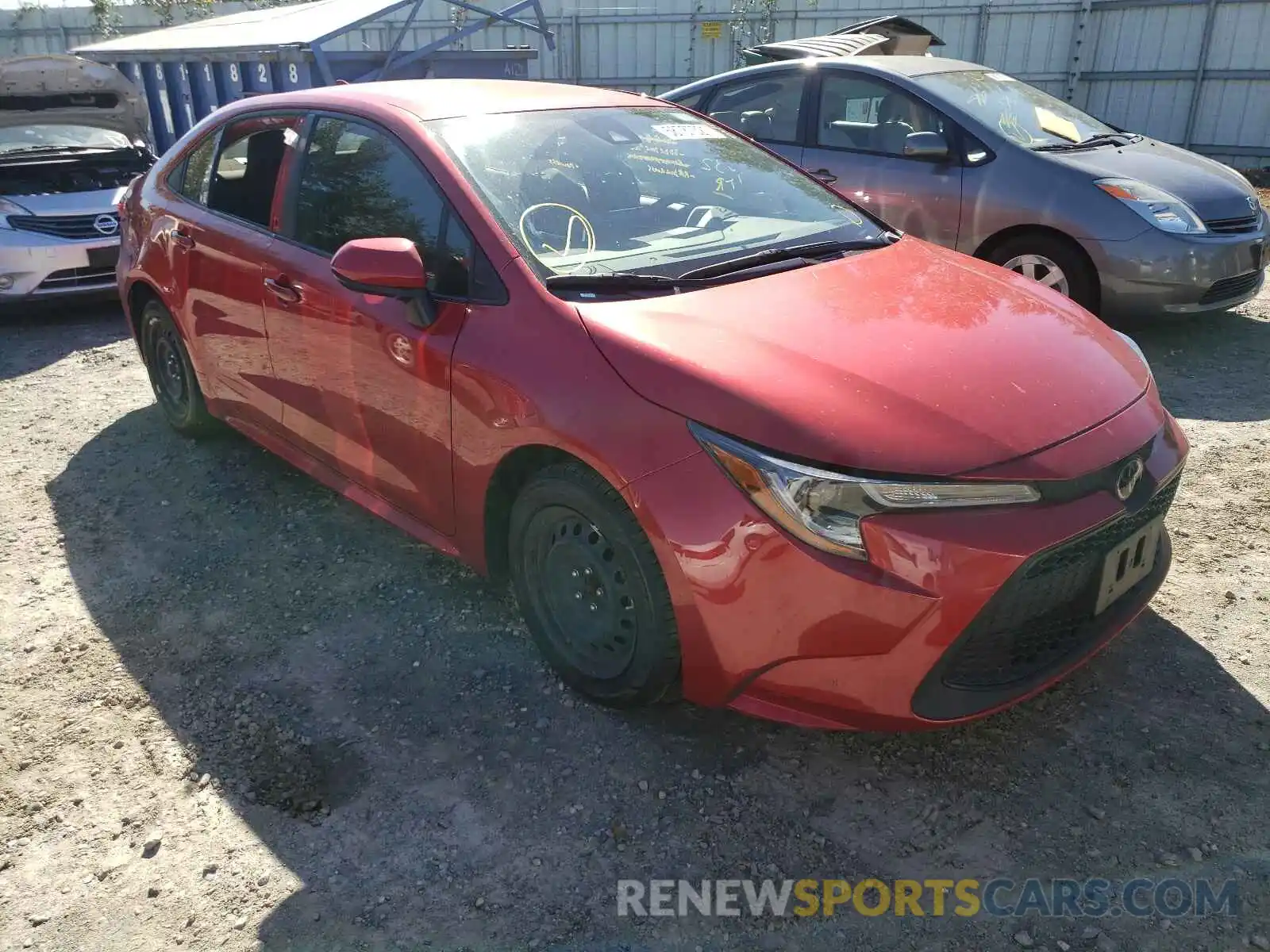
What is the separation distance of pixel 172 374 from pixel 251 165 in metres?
1.28

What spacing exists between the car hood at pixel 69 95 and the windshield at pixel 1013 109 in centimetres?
616

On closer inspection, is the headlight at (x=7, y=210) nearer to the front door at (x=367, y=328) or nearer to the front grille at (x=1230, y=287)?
the front door at (x=367, y=328)

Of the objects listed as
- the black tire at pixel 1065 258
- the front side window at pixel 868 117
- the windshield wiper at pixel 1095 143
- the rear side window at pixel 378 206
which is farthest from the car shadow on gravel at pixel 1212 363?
the rear side window at pixel 378 206

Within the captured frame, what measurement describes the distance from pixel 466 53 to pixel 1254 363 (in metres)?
7.49

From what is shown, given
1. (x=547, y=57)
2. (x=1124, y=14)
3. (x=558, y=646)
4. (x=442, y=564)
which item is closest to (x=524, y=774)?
(x=558, y=646)

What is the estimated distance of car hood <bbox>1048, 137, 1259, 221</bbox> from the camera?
18.0 ft

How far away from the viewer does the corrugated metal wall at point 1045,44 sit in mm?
12898

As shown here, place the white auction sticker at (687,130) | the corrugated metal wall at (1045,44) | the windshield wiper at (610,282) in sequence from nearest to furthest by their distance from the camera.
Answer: the windshield wiper at (610,282) < the white auction sticker at (687,130) < the corrugated metal wall at (1045,44)

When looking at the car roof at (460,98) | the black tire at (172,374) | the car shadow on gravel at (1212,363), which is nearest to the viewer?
the car roof at (460,98)

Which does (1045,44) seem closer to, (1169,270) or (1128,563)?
(1169,270)

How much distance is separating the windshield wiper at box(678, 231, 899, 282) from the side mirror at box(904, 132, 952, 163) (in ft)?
8.47

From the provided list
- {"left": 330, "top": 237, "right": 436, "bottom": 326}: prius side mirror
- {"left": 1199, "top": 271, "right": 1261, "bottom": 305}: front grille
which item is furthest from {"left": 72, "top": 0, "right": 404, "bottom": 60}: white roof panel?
{"left": 1199, "top": 271, "right": 1261, "bottom": 305}: front grille

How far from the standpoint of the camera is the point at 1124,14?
1369 centimetres

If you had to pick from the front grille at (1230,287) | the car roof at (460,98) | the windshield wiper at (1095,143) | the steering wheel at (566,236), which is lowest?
the front grille at (1230,287)
